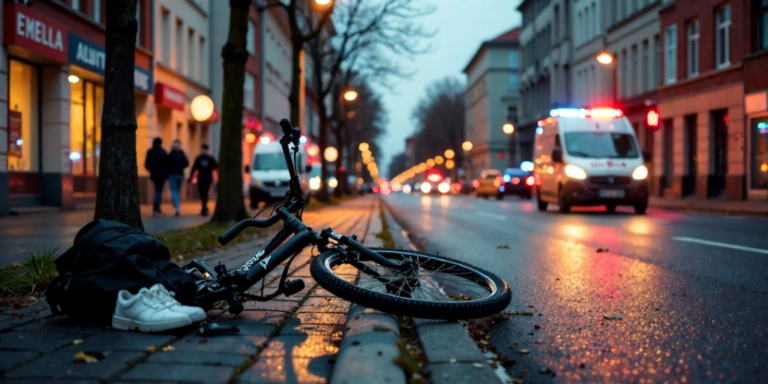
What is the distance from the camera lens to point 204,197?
18.2 meters

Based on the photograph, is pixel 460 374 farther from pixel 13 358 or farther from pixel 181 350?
pixel 13 358

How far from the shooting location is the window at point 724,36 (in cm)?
2834

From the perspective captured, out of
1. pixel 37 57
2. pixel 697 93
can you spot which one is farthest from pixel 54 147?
pixel 697 93

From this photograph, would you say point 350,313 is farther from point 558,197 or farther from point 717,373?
point 558,197

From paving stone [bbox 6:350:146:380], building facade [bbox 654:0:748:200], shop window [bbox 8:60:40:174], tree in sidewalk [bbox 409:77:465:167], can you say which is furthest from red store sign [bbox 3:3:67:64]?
tree in sidewalk [bbox 409:77:465:167]

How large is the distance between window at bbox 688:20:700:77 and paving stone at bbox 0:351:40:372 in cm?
3123

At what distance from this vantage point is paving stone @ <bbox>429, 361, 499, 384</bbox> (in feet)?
11.1

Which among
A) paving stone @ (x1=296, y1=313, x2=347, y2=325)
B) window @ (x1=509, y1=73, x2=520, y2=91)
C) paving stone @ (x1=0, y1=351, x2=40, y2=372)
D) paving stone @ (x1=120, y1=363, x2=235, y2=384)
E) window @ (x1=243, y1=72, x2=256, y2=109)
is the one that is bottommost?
paving stone @ (x1=296, y1=313, x2=347, y2=325)

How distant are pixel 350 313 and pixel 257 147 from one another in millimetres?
23831

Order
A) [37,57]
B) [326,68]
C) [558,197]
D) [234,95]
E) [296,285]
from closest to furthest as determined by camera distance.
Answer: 1. [296,285]
2. [234,95]
3. [37,57]
4. [558,197]
5. [326,68]

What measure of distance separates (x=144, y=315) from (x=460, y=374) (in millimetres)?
1731

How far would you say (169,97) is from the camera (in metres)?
26.6

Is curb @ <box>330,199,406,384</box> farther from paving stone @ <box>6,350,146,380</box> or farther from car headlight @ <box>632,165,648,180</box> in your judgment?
car headlight @ <box>632,165,648,180</box>

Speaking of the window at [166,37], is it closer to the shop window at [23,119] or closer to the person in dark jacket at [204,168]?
the shop window at [23,119]
